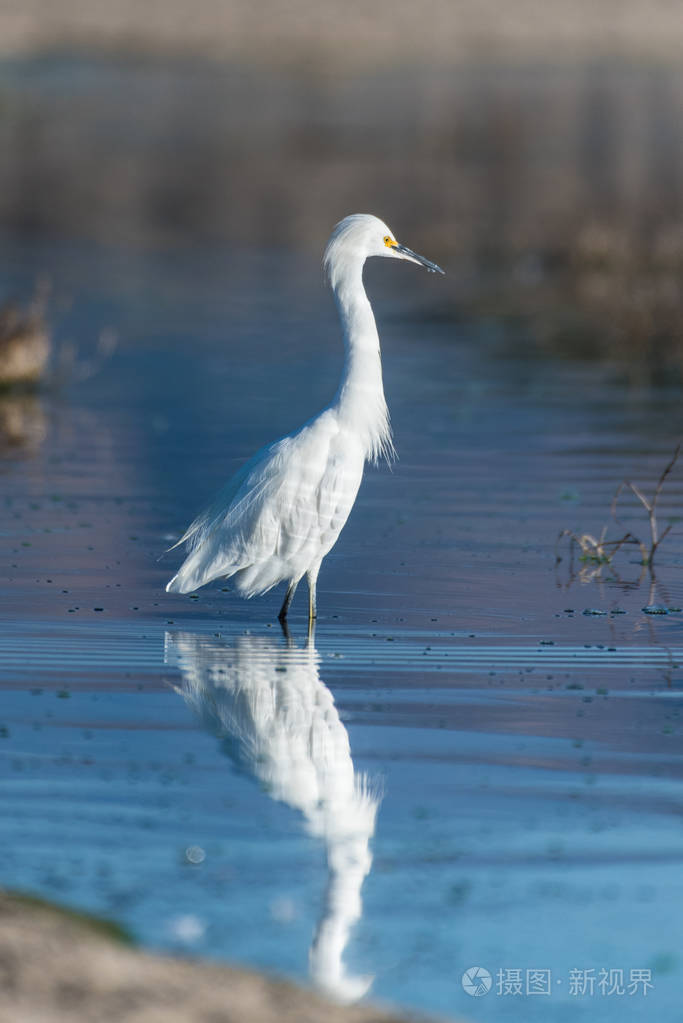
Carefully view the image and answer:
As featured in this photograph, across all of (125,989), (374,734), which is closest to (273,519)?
(374,734)

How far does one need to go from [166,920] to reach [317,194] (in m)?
57.2

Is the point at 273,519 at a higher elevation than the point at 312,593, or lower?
higher

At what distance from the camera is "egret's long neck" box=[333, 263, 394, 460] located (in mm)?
9086

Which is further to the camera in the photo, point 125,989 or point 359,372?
point 359,372

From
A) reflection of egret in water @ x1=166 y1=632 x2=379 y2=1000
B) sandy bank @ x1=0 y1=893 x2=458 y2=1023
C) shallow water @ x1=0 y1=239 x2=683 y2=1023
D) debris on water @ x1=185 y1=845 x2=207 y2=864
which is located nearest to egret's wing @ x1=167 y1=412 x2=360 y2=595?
shallow water @ x1=0 y1=239 x2=683 y2=1023

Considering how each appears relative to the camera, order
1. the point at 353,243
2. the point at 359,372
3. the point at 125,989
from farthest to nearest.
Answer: the point at 353,243, the point at 359,372, the point at 125,989

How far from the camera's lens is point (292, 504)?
350 inches

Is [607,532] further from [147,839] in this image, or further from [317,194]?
[317,194]

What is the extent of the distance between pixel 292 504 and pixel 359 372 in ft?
Result: 2.68

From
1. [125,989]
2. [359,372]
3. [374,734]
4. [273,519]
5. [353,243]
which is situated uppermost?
[353,243]

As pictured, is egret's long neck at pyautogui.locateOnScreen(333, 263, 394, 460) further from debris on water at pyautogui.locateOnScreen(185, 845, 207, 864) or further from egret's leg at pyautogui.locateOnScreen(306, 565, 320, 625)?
debris on water at pyautogui.locateOnScreen(185, 845, 207, 864)

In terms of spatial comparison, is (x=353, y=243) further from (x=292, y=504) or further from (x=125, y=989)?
(x=125, y=989)

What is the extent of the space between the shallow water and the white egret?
279 mm

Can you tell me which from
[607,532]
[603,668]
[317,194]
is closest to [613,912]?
[603,668]
